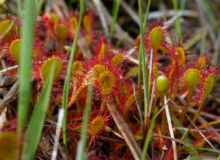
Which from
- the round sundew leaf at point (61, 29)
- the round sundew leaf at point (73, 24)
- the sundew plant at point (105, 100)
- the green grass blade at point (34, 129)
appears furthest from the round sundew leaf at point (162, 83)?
the round sundew leaf at point (73, 24)

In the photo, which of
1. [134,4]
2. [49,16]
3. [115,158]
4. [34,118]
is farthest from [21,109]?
[134,4]

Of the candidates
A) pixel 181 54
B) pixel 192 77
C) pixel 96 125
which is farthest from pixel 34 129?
pixel 181 54

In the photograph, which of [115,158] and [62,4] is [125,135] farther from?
[62,4]

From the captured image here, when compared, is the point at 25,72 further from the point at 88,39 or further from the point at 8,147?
the point at 88,39

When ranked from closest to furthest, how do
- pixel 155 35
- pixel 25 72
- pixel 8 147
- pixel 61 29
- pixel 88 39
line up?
pixel 25 72 < pixel 8 147 < pixel 155 35 < pixel 61 29 < pixel 88 39

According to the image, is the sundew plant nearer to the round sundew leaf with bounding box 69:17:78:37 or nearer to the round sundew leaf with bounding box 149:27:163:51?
the round sundew leaf with bounding box 149:27:163:51
